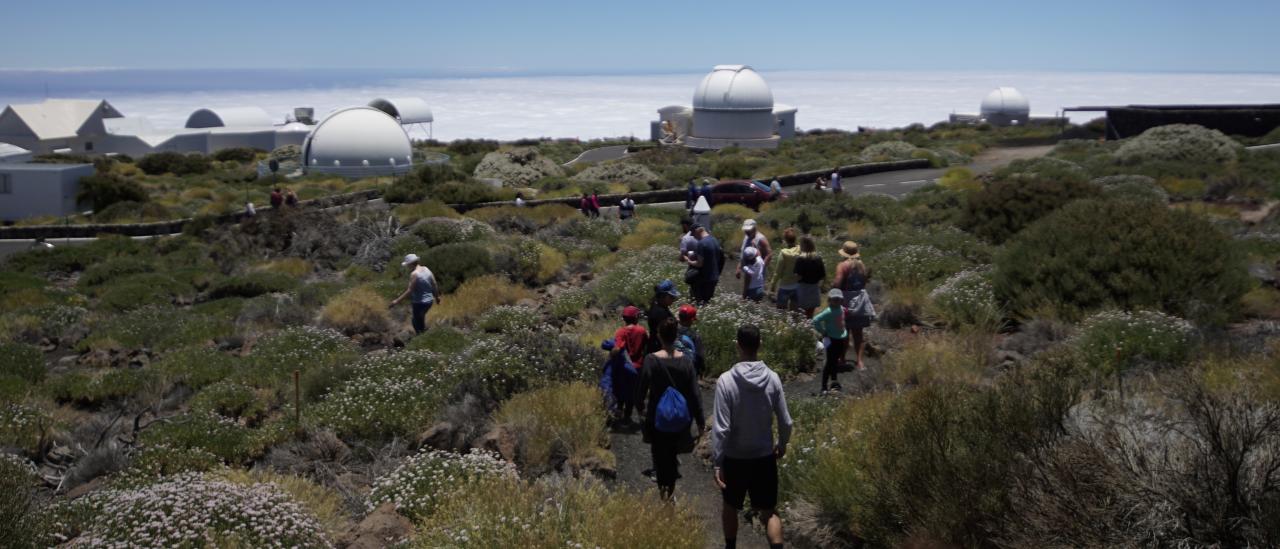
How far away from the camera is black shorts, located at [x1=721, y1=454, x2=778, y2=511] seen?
5.17 m

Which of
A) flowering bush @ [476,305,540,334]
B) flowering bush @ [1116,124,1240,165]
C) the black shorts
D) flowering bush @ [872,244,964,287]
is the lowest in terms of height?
flowering bush @ [476,305,540,334]

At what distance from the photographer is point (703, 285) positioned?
11.0m

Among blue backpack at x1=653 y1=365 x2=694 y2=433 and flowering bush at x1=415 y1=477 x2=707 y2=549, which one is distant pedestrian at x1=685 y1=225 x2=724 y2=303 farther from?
flowering bush at x1=415 y1=477 x2=707 y2=549

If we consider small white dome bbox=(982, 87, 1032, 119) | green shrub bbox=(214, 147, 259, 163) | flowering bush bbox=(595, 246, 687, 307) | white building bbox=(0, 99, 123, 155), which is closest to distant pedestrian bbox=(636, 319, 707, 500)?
flowering bush bbox=(595, 246, 687, 307)

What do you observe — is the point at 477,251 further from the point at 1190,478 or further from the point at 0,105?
the point at 0,105

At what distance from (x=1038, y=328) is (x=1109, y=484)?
5.68 metres

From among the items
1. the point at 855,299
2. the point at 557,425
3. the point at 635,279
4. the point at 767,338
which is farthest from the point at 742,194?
the point at 557,425

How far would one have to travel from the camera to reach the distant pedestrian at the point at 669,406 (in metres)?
5.73

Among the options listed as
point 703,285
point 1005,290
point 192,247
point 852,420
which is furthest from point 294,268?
point 852,420

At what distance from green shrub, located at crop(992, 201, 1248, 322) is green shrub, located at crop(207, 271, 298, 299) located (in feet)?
36.4

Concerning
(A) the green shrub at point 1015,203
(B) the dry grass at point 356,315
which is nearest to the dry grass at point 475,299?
(B) the dry grass at point 356,315

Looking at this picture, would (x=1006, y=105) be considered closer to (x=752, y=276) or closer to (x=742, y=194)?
(x=742, y=194)

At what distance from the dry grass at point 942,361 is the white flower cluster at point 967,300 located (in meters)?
1.27

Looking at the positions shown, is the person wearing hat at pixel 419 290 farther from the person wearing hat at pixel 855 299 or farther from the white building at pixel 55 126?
the white building at pixel 55 126
